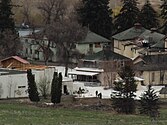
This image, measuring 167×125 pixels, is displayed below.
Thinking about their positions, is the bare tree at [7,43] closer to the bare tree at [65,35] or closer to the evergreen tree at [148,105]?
the bare tree at [65,35]

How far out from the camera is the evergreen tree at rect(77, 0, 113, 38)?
81938 millimetres

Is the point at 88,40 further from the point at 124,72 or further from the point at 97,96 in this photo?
the point at 124,72

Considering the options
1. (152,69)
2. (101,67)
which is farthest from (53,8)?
(152,69)

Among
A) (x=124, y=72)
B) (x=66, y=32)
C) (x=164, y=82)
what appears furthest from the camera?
(x=66, y=32)

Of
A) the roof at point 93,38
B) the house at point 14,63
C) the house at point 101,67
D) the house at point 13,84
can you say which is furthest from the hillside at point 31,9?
the house at point 13,84

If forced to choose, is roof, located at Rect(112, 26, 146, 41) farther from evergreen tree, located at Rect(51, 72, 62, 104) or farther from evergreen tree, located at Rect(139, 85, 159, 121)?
evergreen tree, located at Rect(139, 85, 159, 121)

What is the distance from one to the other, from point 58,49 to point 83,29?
13.0 feet

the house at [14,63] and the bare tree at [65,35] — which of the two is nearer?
the house at [14,63]

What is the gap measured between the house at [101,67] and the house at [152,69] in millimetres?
1403

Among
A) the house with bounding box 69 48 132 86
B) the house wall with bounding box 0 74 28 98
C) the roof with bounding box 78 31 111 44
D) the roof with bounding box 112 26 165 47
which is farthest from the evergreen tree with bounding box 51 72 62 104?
the roof with bounding box 78 31 111 44

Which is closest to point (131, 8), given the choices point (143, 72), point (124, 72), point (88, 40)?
point (88, 40)

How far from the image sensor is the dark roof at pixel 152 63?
6372cm

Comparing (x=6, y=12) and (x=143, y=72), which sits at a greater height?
(x=6, y=12)

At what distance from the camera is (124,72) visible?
36969mm
